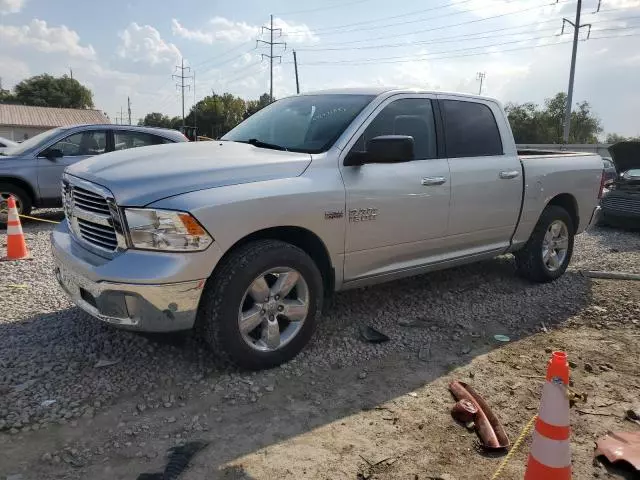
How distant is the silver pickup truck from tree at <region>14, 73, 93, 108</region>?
94.1 m

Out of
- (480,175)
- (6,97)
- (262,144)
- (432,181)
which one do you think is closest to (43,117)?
(6,97)

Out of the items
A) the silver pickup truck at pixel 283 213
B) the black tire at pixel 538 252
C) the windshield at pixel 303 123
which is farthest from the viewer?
the black tire at pixel 538 252

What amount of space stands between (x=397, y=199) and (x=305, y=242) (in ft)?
2.74

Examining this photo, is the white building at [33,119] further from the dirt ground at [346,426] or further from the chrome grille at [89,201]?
the dirt ground at [346,426]

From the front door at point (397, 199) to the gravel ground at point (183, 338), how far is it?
1.97ft

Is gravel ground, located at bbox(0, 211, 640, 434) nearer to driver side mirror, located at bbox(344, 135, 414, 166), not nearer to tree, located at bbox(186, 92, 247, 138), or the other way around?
driver side mirror, located at bbox(344, 135, 414, 166)

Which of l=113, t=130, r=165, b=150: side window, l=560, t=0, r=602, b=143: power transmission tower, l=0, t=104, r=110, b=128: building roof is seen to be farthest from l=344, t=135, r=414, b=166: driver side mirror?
l=0, t=104, r=110, b=128: building roof

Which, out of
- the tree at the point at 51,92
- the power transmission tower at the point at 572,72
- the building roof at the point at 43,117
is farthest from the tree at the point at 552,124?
the tree at the point at 51,92

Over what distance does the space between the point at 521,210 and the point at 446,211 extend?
125 centimetres

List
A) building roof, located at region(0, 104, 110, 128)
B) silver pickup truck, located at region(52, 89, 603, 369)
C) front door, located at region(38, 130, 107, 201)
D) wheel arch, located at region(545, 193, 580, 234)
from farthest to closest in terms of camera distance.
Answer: building roof, located at region(0, 104, 110, 128)
front door, located at region(38, 130, 107, 201)
wheel arch, located at region(545, 193, 580, 234)
silver pickup truck, located at region(52, 89, 603, 369)

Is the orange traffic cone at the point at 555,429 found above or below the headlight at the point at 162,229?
below

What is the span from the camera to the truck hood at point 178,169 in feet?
10.5

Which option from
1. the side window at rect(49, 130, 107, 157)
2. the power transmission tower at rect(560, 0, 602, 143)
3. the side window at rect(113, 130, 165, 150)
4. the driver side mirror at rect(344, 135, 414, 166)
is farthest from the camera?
the power transmission tower at rect(560, 0, 602, 143)

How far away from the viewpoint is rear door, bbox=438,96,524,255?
4.72 meters
